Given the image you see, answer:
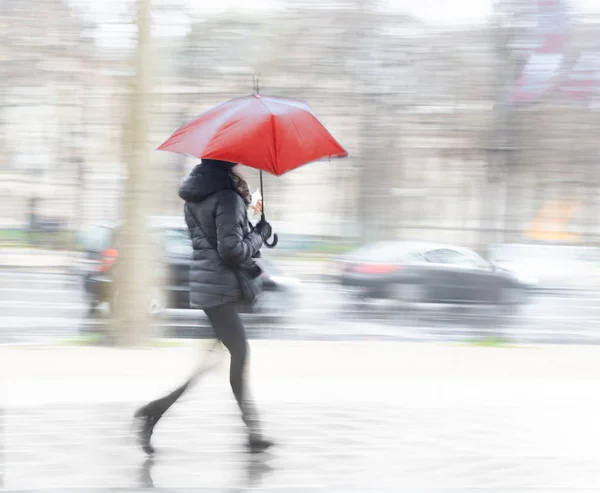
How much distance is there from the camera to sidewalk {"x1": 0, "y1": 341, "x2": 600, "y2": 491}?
4289 mm

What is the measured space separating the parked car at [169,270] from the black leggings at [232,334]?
598cm

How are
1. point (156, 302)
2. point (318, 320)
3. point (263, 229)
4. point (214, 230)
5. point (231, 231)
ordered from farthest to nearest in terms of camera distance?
1. point (318, 320)
2. point (156, 302)
3. point (263, 229)
4. point (214, 230)
5. point (231, 231)

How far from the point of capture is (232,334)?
4.35 meters

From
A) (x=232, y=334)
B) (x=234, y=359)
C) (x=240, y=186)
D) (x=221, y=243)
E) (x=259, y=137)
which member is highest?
(x=259, y=137)

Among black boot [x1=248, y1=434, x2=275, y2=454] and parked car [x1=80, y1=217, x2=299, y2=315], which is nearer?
black boot [x1=248, y1=434, x2=275, y2=454]


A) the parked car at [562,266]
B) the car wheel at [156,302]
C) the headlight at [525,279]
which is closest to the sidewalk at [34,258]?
the car wheel at [156,302]

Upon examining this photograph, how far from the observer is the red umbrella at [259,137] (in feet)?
13.6

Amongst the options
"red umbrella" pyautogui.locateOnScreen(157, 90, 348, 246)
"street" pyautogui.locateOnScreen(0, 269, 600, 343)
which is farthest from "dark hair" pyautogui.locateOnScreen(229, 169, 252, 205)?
"street" pyautogui.locateOnScreen(0, 269, 600, 343)

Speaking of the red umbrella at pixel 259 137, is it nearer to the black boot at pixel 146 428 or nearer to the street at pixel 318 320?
the black boot at pixel 146 428

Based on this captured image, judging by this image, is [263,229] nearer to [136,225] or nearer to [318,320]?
[136,225]

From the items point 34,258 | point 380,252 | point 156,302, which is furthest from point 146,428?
point 34,258

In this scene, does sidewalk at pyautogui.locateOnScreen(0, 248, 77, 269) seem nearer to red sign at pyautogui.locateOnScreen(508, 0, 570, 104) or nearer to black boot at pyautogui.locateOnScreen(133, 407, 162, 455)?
red sign at pyautogui.locateOnScreen(508, 0, 570, 104)

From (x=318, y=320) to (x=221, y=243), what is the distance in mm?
8813

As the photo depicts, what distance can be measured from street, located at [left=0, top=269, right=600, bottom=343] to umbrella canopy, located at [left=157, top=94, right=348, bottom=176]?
517cm
